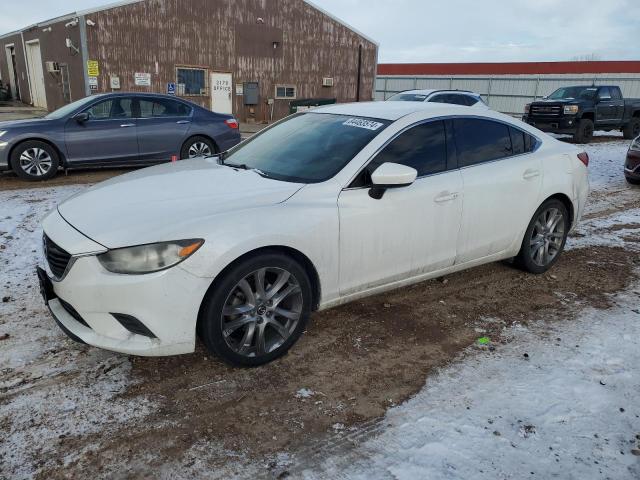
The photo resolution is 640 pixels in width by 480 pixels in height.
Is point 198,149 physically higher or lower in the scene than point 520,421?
higher

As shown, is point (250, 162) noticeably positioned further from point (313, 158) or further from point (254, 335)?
point (254, 335)

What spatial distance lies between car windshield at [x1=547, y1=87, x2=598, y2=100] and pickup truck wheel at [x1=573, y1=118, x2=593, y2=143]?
3.76 feet

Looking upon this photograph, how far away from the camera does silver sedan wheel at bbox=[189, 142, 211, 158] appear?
9562 millimetres

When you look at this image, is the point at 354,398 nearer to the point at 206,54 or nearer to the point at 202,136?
the point at 202,136

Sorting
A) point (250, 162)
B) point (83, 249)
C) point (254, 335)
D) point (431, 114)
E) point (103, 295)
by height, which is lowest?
point (254, 335)

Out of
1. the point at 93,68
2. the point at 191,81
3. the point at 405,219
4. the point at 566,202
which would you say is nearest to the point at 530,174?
the point at 566,202

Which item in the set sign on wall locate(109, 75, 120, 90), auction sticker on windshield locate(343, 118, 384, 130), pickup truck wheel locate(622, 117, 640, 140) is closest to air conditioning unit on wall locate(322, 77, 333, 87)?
sign on wall locate(109, 75, 120, 90)

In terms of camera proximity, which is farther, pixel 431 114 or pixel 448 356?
pixel 431 114

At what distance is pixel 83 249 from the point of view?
282 centimetres

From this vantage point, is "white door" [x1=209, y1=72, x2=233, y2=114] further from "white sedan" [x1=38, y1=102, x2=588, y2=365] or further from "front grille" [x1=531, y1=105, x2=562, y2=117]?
"white sedan" [x1=38, y1=102, x2=588, y2=365]

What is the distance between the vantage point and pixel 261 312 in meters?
3.16

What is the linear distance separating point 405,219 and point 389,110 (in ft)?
3.26

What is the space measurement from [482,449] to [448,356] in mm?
951

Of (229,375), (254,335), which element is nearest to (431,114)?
(254,335)
